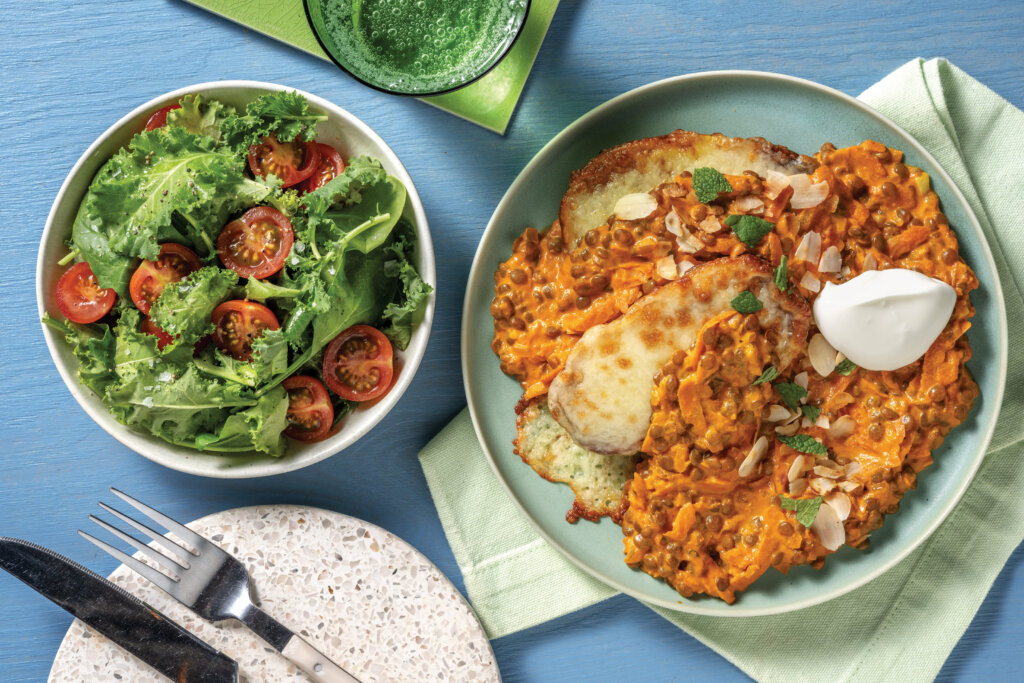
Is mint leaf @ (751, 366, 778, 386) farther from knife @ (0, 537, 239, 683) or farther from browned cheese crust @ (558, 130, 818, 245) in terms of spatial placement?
knife @ (0, 537, 239, 683)

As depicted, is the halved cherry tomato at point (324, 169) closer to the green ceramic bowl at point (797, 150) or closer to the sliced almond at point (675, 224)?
the green ceramic bowl at point (797, 150)

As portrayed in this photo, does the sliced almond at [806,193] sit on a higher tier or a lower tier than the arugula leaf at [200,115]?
higher

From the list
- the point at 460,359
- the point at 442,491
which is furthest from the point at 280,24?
the point at 442,491

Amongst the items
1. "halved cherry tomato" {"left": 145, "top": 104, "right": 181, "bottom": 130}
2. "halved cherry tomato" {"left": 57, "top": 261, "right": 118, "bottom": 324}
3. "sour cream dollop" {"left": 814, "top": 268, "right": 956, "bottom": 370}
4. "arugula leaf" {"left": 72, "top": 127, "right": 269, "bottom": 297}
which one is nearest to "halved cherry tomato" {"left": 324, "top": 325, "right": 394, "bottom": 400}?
"arugula leaf" {"left": 72, "top": 127, "right": 269, "bottom": 297}

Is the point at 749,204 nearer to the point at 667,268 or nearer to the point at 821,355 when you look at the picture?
the point at 667,268

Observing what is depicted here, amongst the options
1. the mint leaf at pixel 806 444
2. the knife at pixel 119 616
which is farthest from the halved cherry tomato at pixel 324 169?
the mint leaf at pixel 806 444

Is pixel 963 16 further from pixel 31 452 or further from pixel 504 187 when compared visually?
pixel 31 452

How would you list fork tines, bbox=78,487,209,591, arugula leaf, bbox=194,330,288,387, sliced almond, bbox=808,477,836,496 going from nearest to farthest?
1. arugula leaf, bbox=194,330,288,387
2. sliced almond, bbox=808,477,836,496
3. fork tines, bbox=78,487,209,591
